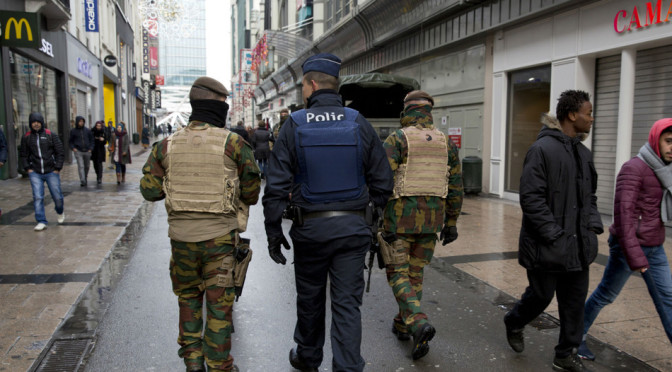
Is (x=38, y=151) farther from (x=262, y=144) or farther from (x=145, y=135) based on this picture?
(x=145, y=135)

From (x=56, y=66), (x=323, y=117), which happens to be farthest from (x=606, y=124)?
(x=56, y=66)

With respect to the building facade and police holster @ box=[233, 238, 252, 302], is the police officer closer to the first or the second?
police holster @ box=[233, 238, 252, 302]

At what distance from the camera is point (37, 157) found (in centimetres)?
796

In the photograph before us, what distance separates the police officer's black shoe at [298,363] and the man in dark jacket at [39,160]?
6.05 metres

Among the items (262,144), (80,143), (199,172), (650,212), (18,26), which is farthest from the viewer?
(262,144)

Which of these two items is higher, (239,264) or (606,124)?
(606,124)

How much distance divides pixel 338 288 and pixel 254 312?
1.90 m

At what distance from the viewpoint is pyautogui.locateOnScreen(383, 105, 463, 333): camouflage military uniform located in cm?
395

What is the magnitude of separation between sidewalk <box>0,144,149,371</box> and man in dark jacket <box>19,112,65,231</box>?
1.52ft

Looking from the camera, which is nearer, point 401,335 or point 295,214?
point 295,214

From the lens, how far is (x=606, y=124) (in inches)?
393

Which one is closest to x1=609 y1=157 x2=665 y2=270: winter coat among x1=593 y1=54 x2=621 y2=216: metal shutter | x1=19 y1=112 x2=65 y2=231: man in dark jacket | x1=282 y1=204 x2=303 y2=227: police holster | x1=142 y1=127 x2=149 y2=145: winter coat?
x1=282 y1=204 x2=303 y2=227: police holster

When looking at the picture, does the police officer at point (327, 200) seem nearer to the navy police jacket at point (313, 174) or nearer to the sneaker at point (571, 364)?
the navy police jacket at point (313, 174)

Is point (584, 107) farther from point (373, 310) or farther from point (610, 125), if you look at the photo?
point (610, 125)
